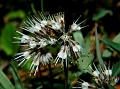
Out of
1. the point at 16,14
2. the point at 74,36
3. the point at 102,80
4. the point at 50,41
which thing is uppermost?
the point at 16,14

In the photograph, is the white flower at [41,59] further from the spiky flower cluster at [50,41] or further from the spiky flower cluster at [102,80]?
the spiky flower cluster at [102,80]

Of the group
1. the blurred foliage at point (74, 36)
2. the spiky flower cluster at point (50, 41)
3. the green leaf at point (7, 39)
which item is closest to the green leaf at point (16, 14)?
the blurred foliage at point (74, 36)

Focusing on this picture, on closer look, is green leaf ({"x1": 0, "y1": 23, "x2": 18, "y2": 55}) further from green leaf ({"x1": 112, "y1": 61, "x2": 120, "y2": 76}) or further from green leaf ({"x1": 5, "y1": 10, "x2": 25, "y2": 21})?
green leaf ({"x1": 112, "y1": 61, "x2": 120, "y2": 76})

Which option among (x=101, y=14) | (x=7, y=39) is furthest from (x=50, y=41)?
(x=7, y=39)

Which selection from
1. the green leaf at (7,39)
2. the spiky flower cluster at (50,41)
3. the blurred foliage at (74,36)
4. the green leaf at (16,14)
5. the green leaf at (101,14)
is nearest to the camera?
the spiky flower cluster at (50,41)

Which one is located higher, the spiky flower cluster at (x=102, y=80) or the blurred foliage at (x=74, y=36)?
the blurred foliage at (x=74, y=36)

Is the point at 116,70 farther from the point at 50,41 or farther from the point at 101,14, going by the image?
the point at 101,14

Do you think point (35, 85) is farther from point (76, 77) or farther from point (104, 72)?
point (104, 72)

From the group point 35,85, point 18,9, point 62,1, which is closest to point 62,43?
point 35,85
